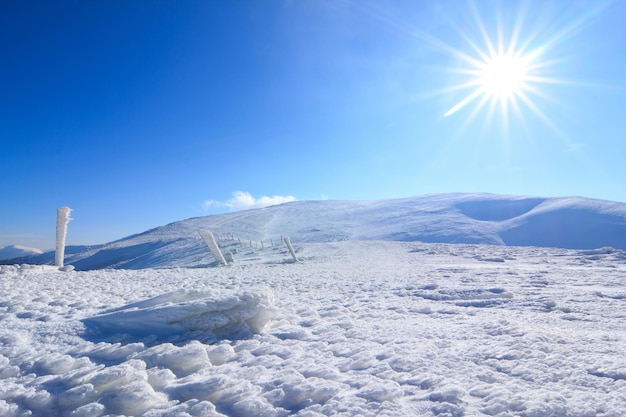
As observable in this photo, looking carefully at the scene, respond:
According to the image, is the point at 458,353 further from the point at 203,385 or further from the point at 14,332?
the point at 14,332

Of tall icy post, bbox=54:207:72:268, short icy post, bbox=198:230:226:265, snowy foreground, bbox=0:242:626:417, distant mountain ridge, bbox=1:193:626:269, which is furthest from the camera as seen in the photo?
distant mountain ridge, bbox=1:193:626:269

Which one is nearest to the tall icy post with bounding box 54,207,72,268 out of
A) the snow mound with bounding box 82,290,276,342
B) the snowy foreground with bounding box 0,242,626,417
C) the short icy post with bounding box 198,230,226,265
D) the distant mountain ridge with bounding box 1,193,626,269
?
the short icy post with bounding box 198,230,226,265

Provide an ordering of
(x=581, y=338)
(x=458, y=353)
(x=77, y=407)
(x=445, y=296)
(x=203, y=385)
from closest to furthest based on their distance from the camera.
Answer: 1. (x=77, y=407)
2. (x=203, y=385)
3. (x=458, y=353)
4. (x=581, y=338)
5. (x=445, y=296)

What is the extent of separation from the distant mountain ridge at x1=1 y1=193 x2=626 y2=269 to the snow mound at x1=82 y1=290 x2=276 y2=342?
64.9 feet

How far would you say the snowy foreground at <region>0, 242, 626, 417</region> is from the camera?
2398 mm

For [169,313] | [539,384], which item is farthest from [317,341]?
[539,384]

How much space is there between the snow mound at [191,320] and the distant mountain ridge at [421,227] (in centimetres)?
1977

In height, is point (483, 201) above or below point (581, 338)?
above

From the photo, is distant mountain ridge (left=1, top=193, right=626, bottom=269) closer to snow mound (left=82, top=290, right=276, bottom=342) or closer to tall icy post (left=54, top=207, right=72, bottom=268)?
tall icy post (left=54, top=207, right=72, bottom=268)

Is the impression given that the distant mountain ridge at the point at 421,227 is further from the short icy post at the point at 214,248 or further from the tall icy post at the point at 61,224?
the tall icy post at the point at 61,224

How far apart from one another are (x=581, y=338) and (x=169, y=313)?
179 inches

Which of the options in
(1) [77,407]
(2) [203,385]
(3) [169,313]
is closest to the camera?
(1) [77,407]

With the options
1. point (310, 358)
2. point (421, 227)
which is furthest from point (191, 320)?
point (421, 227)

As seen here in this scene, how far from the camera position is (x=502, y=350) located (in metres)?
3.36
